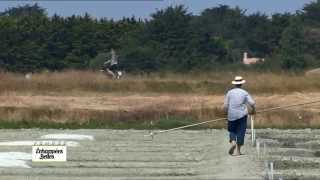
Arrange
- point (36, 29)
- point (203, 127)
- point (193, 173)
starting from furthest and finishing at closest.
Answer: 1. point (36, 29)
2. point (203, 127)
3. point (193, 173)

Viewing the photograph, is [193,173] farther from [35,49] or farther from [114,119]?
[35,49]

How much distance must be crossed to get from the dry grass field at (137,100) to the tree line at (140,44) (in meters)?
14.3

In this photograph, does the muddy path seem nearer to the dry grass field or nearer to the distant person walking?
the dry grass field

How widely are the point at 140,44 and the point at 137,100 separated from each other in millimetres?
31631

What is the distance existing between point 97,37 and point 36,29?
506 centimetres

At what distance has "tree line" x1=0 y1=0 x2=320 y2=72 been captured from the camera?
202ft

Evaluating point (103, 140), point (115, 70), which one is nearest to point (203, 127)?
point (103, 140)

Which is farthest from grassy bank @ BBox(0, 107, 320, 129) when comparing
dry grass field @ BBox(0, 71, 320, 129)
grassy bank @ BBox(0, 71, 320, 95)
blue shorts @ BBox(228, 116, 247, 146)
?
blue shorts @ BBox(228, 116, 247, 146)

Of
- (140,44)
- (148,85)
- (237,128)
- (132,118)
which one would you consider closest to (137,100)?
(148,85)

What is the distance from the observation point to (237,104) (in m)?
16.0

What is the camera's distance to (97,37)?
66688 mm

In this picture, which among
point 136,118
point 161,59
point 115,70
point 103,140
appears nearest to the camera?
point 103,140

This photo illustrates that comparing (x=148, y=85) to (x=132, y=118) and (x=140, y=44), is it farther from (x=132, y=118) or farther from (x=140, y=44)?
(x=140, y=44)

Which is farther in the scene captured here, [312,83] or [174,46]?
[174,46]
